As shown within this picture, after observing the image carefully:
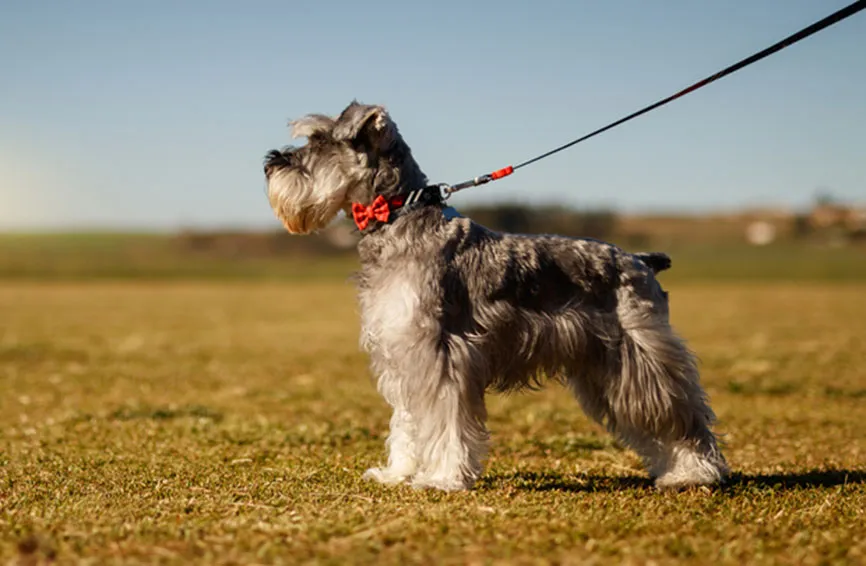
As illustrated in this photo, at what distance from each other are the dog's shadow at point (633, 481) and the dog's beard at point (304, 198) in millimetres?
2557

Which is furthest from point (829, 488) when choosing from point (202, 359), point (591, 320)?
point (202, 359)

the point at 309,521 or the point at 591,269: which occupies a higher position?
the point at 591,269

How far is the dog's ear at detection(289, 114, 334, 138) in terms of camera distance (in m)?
7.29

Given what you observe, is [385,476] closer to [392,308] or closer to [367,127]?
[392,308]

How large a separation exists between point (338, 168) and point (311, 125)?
1.40ft

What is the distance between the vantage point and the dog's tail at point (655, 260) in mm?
7672

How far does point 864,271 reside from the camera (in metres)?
64.1

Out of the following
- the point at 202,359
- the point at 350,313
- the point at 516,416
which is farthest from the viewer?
the point at 350,313

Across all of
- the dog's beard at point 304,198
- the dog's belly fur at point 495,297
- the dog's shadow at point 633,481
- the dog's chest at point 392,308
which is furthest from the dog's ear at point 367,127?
the dog's shadow at point 633,481

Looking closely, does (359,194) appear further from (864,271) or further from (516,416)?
(864,271)

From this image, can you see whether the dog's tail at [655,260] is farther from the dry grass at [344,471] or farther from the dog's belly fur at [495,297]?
the dry grass at [344,471]

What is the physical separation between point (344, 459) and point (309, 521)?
310cm

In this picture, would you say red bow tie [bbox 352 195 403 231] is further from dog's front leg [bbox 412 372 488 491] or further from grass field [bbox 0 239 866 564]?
grass field [bbox 0 239 866 564]

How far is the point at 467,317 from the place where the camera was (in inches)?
273
